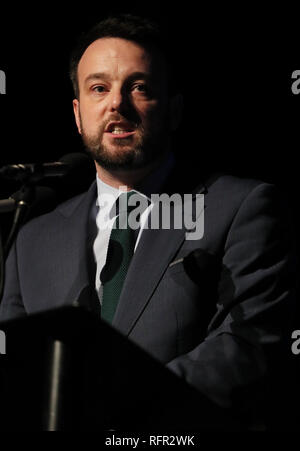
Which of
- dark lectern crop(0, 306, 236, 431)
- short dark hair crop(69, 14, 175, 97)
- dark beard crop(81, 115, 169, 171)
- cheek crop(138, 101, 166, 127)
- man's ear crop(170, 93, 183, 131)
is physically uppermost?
short dark hair crop(69, 14, 175, 97)

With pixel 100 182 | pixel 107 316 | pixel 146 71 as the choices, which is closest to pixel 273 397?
pixel 107 316

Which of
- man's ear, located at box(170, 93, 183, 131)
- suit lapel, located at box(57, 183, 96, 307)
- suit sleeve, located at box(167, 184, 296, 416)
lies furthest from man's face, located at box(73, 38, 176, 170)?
suit sleeve, located at box(167, 184, 296, 416)

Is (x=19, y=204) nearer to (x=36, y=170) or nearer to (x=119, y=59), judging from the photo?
(x=36, y=170)

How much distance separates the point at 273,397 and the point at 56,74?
7.01ft

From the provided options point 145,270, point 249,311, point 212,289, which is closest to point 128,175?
point 145,270

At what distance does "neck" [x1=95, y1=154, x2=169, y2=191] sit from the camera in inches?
105

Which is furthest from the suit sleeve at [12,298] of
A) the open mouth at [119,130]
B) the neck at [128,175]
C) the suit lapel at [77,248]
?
the open mouth at [119,130]

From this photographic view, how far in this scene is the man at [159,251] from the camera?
2.01 metres

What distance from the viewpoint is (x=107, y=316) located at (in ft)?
7.49

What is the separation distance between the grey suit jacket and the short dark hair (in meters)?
0.60

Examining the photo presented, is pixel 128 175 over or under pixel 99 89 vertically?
under

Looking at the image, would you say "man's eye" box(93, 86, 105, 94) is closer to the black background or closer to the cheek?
the cheek

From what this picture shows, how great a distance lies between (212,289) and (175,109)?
0.94 m

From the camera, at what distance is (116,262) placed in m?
2.41
